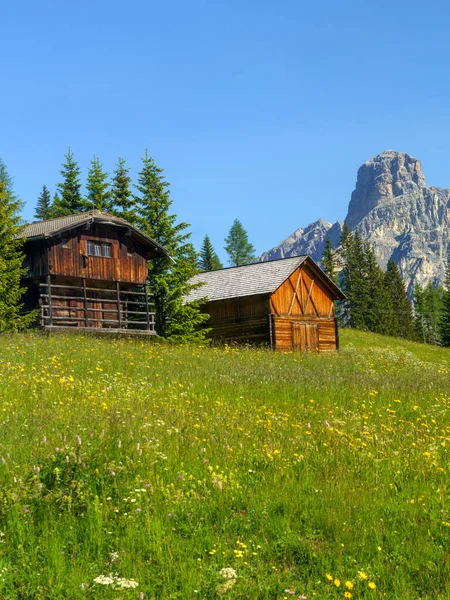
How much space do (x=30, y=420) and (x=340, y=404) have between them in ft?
22.1

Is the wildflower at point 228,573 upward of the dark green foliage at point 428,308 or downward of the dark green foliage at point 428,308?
downward

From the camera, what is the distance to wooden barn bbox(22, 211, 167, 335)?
34812 millimetres

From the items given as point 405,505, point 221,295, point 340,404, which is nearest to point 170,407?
point 340,404

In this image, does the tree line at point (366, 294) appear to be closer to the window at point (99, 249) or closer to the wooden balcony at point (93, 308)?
the wooden balcony at point (93, 308)

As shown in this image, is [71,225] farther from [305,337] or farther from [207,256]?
[207,256]

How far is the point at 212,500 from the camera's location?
760cm

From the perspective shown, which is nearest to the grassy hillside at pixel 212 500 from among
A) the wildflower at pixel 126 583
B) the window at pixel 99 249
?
the wildflower at pixel 126 583

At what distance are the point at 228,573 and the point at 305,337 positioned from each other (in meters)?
36.9

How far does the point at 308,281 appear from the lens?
44000 mm

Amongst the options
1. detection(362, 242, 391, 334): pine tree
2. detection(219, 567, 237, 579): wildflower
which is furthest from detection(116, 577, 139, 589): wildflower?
detection(362, 242, 391, 334): pine tree

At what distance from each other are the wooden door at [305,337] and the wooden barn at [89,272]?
977 cm

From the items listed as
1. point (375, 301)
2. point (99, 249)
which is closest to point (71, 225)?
point (99, 249)

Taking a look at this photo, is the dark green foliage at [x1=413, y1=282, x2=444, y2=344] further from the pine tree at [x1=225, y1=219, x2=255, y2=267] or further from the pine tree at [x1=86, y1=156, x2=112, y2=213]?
the pine tree at [x1=86, y1=156, x2=112, y2=213]

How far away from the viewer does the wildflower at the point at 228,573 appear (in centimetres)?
611
